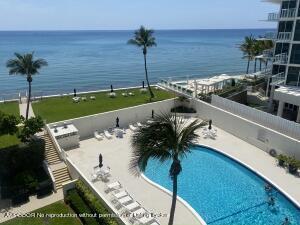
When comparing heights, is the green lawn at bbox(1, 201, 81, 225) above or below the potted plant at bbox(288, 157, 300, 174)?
below

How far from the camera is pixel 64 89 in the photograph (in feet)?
191

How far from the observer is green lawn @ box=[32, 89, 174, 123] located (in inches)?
1164

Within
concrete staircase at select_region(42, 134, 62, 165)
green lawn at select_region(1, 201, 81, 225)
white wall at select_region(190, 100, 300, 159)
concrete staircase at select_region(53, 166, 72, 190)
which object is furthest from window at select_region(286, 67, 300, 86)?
green lawn at select_region(1, 201, 81, 225)

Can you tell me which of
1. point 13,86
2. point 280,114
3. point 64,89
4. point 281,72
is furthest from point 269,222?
point 13,86

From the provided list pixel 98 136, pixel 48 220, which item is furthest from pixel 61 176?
pixel 98 136

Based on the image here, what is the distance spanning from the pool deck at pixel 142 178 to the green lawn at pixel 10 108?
29.7ft

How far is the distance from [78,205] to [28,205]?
12.7 feet

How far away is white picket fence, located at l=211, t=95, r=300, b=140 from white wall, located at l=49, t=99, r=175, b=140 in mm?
6230

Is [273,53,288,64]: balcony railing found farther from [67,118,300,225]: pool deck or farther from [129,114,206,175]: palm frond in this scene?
[129,114,206,175]: palm frond

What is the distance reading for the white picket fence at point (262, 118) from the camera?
78.1 ft

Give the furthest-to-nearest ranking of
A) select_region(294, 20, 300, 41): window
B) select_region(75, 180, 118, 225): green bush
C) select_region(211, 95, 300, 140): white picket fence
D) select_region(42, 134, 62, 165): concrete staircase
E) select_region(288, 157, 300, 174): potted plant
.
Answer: select_region(294, 20, 300, 41): window → select_region(211, 95, 300, 140): white picket fence → select_region(42, 134, 62, 165): concrete staircase → select_region(288, 157, 300, 174): potted plant → select_region(75, 180, 118, 225): green bush

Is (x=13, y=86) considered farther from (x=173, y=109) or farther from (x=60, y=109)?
(x=173, y=109)

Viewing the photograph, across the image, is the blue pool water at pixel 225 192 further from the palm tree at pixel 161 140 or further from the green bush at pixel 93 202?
the green bush at pixel 93 202

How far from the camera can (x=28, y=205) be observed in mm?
19500
